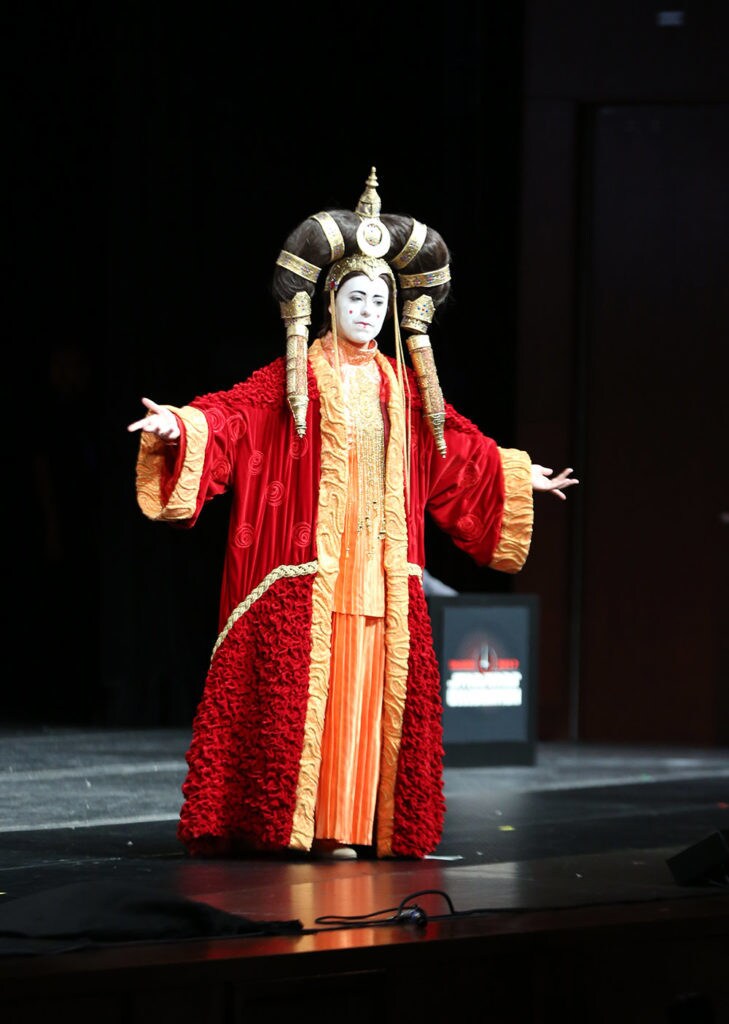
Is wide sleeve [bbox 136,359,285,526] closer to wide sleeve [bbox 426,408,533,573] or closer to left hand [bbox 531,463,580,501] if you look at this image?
wide sleeve [bbox 426,408,533,573]

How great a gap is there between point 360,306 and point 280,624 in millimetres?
770

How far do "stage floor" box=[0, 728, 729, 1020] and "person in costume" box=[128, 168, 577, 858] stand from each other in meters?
0.13

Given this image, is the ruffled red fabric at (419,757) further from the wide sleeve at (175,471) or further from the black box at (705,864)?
the black box at (705,864)

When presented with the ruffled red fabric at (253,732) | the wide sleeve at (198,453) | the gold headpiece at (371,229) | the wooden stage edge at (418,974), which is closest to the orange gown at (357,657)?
the ruffled red fabric at (253,732)

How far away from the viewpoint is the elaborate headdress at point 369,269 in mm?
3875

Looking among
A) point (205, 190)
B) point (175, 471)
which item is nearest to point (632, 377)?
point (205, 190)

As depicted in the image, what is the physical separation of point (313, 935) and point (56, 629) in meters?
4.87

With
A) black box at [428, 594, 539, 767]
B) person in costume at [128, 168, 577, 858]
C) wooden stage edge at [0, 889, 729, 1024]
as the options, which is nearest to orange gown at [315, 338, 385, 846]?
person in costume at [128, 168, 577, 858]

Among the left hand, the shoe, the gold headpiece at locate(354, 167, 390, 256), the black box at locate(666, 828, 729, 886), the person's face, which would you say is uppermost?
the gold headpiece at locate(354, 167, 390, 256)

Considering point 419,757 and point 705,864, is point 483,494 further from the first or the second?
point 705,864

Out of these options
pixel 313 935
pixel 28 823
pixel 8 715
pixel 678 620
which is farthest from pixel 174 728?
pixel 313 935

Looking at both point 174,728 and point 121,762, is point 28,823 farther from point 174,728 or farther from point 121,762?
point 174,728

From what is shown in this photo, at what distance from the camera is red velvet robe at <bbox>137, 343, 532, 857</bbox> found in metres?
3.75

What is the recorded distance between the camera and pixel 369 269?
153 inches
